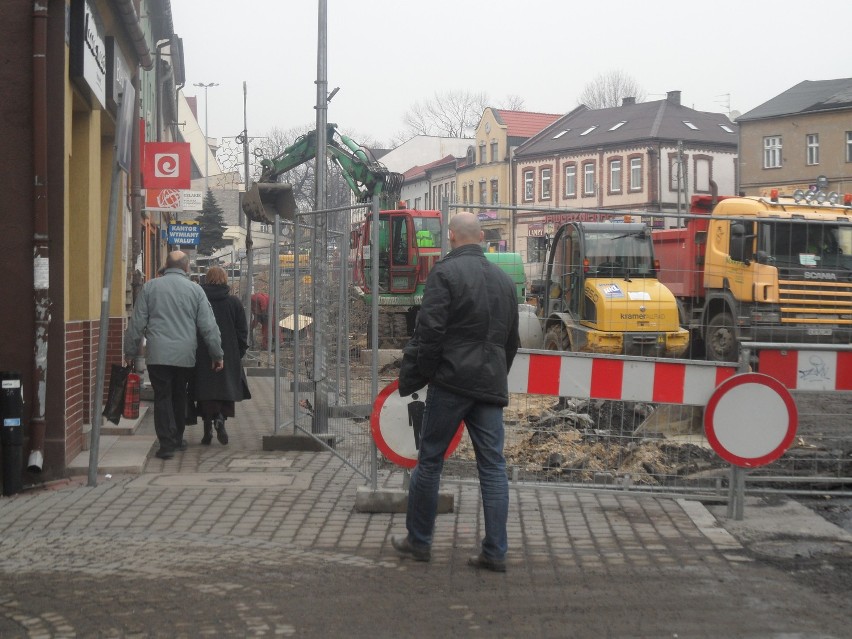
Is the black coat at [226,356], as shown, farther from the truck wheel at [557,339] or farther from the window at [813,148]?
the window at [813,148]

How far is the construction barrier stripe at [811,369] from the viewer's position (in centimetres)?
816

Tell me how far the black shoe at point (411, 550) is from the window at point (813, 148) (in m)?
57.0

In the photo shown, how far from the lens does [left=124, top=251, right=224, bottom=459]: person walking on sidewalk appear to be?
10.3m

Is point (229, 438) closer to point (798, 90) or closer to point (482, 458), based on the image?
point (482, 458)

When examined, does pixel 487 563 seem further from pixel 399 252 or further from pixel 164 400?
pixel 399 252

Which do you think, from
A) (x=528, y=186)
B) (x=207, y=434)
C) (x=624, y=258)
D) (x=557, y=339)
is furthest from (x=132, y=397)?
(x=528, y=186)

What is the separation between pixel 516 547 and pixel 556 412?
2.25 meters

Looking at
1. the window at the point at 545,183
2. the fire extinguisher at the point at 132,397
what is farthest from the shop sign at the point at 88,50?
the window at the point at 545,183

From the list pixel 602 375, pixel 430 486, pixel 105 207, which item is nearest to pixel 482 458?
pixel 430 486

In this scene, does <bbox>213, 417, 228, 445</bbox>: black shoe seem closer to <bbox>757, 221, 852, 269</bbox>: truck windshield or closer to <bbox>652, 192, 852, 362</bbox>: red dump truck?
<bbox>652, 192, 852, 362</bbox>: red dump truck

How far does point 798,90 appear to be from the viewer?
207ft

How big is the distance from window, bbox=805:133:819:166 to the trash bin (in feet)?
185

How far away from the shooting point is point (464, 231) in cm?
657

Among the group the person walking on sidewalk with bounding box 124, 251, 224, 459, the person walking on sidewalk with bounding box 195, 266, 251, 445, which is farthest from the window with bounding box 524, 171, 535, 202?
the person walking on sidewalk with bounding box 124, 251, 224, 459
